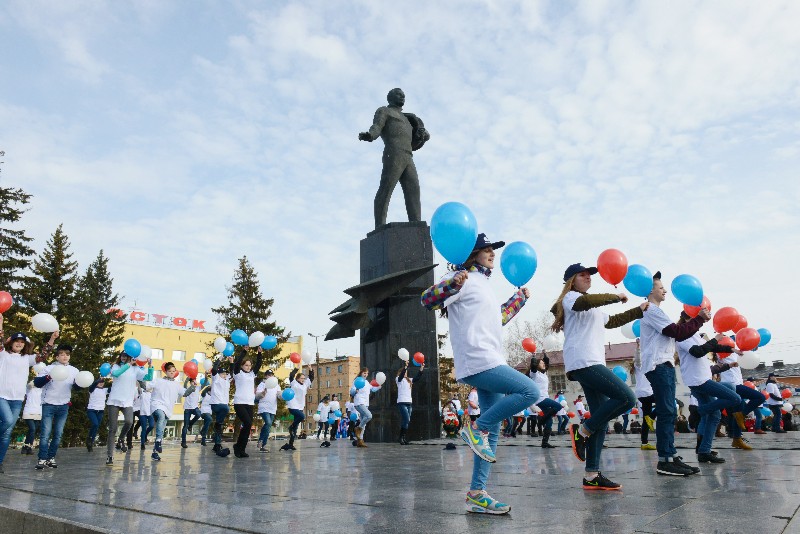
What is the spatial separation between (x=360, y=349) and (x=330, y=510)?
35.1 feet

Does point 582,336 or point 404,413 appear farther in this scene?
point 404,413

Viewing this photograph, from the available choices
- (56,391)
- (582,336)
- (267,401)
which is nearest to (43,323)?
(56,391)

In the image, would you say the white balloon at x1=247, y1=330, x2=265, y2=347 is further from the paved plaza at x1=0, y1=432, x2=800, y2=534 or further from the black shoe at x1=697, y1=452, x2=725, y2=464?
the black shoe at x1=697, y1=452, x2=725, y2=464

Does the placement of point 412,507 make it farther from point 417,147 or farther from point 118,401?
point 417,147

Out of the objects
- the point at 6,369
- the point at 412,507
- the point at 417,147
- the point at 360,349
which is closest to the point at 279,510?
the point at 412,507

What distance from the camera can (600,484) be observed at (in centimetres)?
509

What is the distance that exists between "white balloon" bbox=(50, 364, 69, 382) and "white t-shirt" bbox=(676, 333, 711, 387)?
9398 millimetres

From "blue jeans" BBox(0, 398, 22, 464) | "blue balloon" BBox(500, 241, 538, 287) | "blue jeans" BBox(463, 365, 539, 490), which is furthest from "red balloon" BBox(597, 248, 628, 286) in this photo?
"blue jeans" BBox(0, 398, 22, 464)

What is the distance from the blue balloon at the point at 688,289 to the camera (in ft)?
23.5

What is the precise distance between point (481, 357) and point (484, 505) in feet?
3.46

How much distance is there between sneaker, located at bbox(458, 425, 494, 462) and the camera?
424 cm

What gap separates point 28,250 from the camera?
3084cm

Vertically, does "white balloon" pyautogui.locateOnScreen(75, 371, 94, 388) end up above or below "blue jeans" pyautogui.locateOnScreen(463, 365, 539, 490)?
above

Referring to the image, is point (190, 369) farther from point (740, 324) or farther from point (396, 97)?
point (740, 324)
